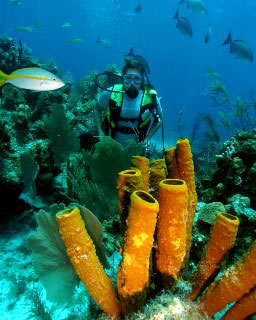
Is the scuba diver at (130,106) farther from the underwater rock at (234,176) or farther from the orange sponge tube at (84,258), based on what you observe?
the orange sponge tube at (84,258)

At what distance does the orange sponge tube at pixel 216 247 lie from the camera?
1.48 m

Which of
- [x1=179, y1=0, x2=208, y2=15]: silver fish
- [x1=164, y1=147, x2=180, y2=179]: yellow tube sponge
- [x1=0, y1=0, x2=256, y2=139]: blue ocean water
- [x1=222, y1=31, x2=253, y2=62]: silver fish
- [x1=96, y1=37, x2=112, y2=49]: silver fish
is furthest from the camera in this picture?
[x1=0, y1=0, x2=256, y2=139]: blue ocean water

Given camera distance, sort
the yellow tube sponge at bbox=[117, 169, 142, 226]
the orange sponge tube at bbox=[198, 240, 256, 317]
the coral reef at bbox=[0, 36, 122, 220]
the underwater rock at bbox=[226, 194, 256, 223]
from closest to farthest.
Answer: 1. the orange sponge tube at bbox=[198, 240, 256, 317]
2. the yellow tube sponge at bbox=[117, 169, 142, 226]
3. the underwater rock at bbox=[226, 194, 256, 223]
4. the coral reef at bbox=[0, 36, 122, 220]

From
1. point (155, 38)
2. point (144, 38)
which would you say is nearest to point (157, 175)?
point (144, 38)

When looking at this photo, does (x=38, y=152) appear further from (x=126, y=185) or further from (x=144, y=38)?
(x=144, y=38)

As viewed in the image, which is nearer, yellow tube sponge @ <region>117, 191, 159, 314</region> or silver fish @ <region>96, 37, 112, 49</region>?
yellow tube sponge @ <region>117, 191, 159, 314</region>

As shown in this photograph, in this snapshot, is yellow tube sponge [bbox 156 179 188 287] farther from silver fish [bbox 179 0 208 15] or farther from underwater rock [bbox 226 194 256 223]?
silver fish [bbox 179 0 208 15]

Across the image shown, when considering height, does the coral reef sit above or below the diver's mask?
below

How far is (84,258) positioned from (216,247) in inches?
31.0

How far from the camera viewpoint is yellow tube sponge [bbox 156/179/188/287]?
141cm

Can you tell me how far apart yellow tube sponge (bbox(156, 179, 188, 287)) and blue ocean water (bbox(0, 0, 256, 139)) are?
102096 mm

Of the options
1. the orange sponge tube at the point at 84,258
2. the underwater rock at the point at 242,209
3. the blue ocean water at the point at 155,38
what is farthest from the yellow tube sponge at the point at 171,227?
the blue ocean water at the point at 155,38

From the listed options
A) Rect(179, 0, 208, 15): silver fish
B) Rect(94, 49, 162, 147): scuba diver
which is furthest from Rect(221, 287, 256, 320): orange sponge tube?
Rect(179, 0, 208, 15): silver fish

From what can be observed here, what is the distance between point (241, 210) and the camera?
3.02 metres
